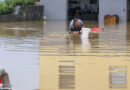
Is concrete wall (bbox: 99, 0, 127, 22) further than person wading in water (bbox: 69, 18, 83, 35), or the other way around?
concrete wall (bbox: 99, 0, 127, 22)

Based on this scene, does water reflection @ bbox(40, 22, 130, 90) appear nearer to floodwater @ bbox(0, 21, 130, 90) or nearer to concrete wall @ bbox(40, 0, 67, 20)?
floodwater @ bbox(0, 21, 130, 90)

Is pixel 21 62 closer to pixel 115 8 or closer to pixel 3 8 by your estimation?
pixel 3 8

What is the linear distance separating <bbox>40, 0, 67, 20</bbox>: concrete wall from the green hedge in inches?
59.3

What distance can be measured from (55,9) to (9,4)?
5020 mm

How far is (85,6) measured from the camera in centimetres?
4347

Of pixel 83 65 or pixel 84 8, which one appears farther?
pixel 84 8

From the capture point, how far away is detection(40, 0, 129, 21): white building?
38.9 metres

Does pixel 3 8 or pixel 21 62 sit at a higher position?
pixel 3 8

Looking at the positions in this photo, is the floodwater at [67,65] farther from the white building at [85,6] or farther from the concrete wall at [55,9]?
the concrete wall at [55,9]

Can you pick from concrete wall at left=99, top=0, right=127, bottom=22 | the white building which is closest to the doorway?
the white building

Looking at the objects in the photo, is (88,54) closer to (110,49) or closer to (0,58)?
(110,49)

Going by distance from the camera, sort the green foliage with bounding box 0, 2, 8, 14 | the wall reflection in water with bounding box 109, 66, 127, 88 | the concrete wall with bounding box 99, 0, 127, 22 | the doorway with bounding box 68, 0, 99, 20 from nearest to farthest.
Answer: the wall reflection in water with bounding box 109, 66, 127, 88
the green foliage with bounding box 0, 2, 8, 14
the concrete wall with bounding box 99, 0, 127, 22
the doorway with bounding box 68, 0, 99, 20

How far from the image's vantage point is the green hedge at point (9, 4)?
35.2 metres

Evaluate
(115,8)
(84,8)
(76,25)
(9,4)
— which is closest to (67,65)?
(76,25)
